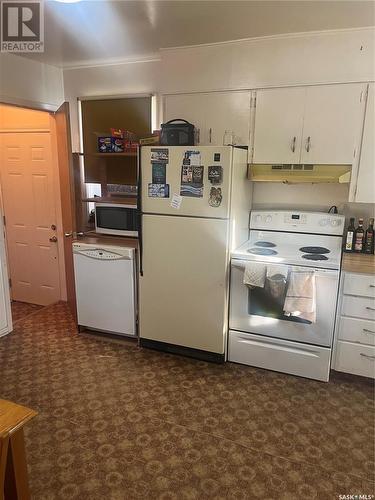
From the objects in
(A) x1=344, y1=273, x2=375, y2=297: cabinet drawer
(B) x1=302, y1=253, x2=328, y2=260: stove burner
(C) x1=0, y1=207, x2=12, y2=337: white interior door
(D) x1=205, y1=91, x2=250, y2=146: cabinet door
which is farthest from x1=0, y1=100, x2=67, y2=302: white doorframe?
A: (A) x1=344, y1=273, x2=375, y2=297: cabinet drawer

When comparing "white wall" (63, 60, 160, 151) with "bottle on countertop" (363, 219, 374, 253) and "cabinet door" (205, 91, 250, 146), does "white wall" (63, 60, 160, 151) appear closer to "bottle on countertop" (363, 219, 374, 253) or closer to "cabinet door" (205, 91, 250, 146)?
"cabinet door" (205, 91, 250, 146)

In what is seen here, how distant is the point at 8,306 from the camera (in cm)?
342

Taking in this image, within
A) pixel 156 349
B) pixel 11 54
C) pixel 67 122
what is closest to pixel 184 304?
pixel 156 349

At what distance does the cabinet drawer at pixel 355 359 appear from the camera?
8.54 ft

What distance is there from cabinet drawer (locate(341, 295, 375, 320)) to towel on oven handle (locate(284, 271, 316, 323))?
0.86 feet

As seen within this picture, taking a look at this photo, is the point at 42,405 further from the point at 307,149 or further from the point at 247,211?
the point at 307,149

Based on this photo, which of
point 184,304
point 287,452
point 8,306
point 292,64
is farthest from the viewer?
point 8,306

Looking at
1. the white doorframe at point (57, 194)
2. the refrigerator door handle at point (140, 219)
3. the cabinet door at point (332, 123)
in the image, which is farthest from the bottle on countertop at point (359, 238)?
the white doorframe at point (57, 194)

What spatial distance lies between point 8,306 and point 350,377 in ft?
10.1

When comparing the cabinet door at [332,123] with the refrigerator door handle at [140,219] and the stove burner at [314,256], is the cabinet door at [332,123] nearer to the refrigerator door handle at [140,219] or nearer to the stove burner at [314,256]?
the stove burner at [314,256]

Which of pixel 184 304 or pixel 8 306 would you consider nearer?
pixel 184 304

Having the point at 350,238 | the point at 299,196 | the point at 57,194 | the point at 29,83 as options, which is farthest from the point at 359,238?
the point at 29,83

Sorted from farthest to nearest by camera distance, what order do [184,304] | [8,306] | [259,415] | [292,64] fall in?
1. [8,306]
2. [184,304]
3. [292,64]
4. [259,415]

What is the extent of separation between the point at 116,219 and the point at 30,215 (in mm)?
1458
